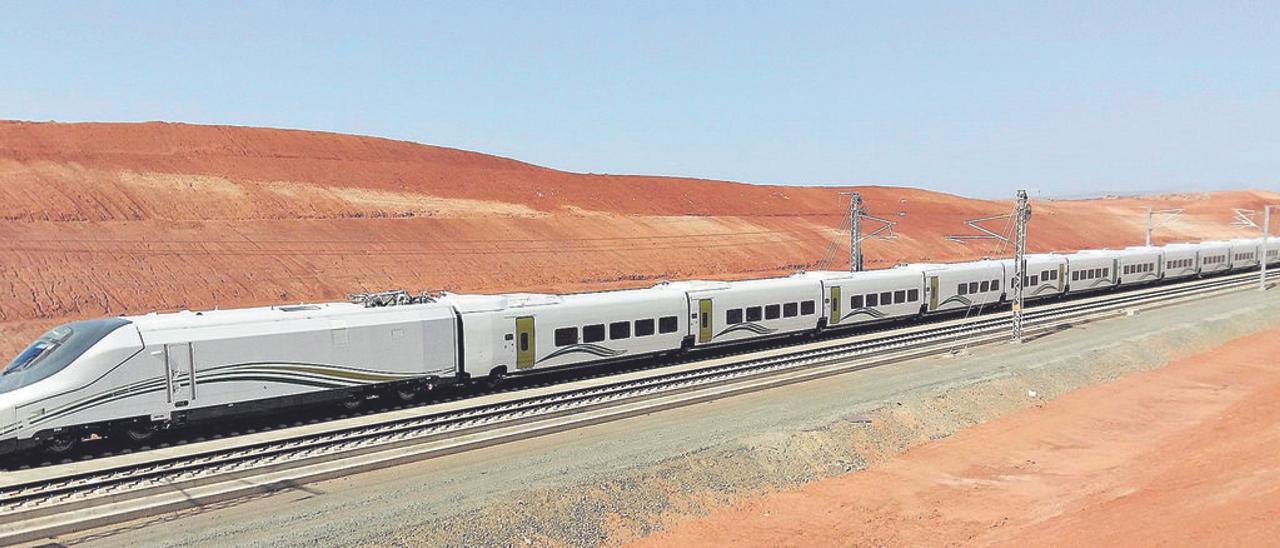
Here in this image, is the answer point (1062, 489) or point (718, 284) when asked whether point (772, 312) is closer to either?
point (718, 284)

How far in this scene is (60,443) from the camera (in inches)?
774

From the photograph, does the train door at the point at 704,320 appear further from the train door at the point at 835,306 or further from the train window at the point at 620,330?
the train door at the point at 835,306

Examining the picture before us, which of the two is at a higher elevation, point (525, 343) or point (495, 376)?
point (525, 343)

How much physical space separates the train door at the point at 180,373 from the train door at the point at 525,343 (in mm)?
9695

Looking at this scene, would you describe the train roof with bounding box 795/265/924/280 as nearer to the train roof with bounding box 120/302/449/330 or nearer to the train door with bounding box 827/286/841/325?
the train door with bounding box 827/286/841/325

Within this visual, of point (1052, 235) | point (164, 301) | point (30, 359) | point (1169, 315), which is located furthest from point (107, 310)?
point (1052, 235)

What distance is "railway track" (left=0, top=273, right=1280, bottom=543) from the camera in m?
17.3

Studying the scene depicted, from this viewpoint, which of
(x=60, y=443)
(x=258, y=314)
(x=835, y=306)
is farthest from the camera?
(x=835, y=306)

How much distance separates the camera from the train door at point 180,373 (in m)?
20.8

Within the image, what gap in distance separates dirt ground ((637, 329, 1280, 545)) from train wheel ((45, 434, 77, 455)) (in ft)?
45.4

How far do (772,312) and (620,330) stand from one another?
329 inches

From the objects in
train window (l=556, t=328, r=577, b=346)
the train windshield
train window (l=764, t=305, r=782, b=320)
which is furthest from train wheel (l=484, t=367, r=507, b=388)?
train window (l=764, t=305, r=782, b=320)

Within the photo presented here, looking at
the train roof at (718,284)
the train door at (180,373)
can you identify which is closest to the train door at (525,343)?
the train roof at (718,284)

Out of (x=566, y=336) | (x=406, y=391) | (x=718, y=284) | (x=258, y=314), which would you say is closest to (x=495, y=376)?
(x=566, y=336)
